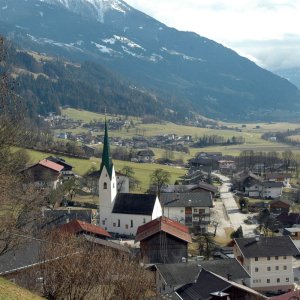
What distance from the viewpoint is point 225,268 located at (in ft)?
112

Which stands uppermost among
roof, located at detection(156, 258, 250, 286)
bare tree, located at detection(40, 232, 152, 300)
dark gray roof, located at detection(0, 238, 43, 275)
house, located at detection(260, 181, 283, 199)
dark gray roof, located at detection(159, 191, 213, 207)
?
bare tree, located at detection(40, 232, 152, 300)

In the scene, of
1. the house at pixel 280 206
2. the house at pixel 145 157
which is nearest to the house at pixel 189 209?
the house at pixel 280 206

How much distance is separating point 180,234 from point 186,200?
1632 centimetres

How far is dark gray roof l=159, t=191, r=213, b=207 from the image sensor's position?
58.2 meters

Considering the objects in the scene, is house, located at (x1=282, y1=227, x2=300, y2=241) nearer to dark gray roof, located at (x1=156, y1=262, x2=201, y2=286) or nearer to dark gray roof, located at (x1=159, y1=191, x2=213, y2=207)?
dark gray roof, located at (x1=159, y1=191, x2=213, y2=207)

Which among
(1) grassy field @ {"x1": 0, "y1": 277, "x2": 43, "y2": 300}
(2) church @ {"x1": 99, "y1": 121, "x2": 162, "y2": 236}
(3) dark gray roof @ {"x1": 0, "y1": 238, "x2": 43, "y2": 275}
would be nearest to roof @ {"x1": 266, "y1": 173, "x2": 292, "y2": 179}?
(2) church @ {"x1": 99, "y1": 121, "x2": 162, "y2": 236}

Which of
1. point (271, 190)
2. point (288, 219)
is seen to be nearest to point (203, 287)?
point (288, 219)

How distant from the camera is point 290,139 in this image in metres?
174

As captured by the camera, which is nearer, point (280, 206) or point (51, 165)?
point (280, 206)

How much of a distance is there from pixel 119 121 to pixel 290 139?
54275mm

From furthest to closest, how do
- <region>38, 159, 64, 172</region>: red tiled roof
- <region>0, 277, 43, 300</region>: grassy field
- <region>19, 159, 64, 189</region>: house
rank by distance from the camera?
<region>38, 159, 64, 172</region>: red tiled roof < <region>19, 159, 64, 189</region>: house < <region>0, 277, 43, 300</region>: grassy field

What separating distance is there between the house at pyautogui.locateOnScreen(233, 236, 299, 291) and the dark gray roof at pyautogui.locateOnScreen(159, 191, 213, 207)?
60.9 feet

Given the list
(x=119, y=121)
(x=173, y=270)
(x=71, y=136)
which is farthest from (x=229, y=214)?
(x=119, y=121)

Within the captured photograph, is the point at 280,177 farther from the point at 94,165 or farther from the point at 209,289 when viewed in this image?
the point at 209,289
